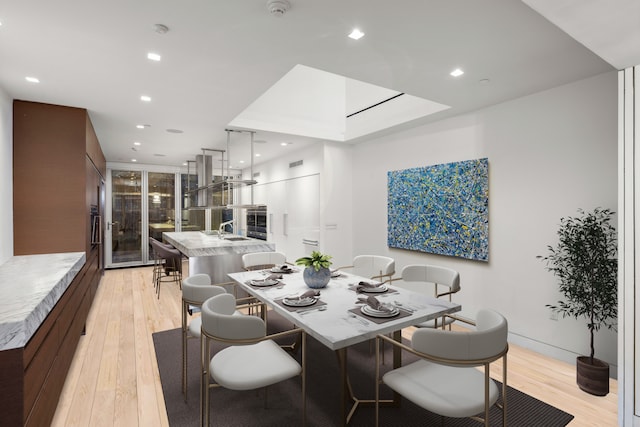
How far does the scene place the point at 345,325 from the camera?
1811 millimetres

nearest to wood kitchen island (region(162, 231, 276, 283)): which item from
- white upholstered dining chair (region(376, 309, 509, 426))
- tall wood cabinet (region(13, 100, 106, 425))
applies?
tall wood cabinet (region(13, 100, 106, 425))

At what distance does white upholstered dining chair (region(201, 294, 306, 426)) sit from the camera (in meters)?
1.69

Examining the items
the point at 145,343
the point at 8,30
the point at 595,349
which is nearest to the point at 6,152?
the point at 8,30

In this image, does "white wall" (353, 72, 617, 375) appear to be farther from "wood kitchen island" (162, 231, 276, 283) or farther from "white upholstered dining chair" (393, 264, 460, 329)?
"wood kitchen island" (162, 231, 276, 283)

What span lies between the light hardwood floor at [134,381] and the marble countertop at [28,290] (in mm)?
805

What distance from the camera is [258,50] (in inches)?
91.2

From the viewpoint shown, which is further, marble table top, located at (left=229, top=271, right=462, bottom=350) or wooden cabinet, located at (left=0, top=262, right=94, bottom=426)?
marble table top, located at (left=229, top=271, right=462, bottom=350)

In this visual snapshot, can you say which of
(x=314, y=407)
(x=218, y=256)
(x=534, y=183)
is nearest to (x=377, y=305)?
(x=314, y=407)

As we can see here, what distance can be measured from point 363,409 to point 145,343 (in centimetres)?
234

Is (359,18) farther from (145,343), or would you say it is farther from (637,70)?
(145,343)

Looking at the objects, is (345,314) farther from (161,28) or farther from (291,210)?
(291,210)

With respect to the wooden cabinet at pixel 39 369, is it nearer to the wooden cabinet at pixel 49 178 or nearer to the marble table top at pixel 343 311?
the wooden cabinet at pixel 49 178

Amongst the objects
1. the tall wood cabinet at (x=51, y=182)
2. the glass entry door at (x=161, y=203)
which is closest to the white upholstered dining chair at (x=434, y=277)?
the tall wood cabinet at (x=51, y=182)

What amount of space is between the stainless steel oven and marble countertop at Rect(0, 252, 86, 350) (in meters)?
4.26
